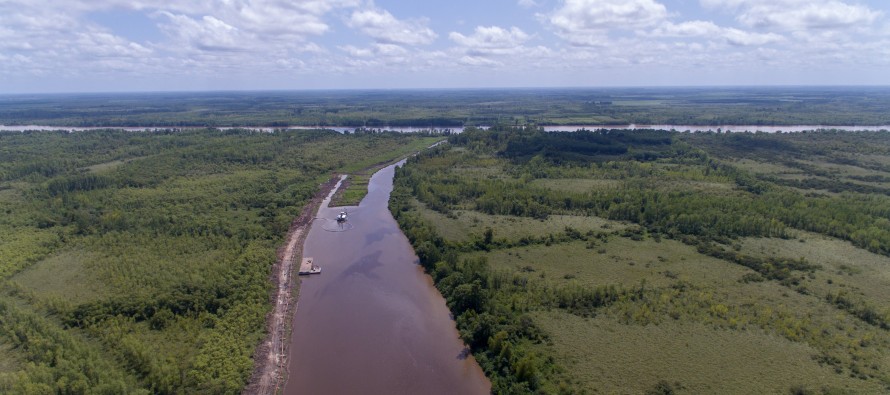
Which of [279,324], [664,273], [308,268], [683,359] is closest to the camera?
[683,359]

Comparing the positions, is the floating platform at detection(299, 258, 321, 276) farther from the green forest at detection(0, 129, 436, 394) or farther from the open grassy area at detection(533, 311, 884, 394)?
the open grassy area at detection(533, 311, 884, 394)

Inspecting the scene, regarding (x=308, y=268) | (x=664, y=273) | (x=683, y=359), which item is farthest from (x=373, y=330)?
(x=664, y=273)

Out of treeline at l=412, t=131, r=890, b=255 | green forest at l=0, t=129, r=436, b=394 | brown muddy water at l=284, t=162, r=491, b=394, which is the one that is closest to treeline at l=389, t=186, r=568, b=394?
brown muddy water at l=284, t=162, r=491, b=394

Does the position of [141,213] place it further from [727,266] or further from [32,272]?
[727,266]

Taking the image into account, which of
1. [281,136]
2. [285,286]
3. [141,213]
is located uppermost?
[281,136]

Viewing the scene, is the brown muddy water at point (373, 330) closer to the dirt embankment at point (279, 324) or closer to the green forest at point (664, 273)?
the dirt embankment at point (279, 324)

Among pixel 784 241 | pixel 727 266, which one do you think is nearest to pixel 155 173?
pixel 727 266

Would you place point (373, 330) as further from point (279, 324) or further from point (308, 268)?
point (308, 268)
